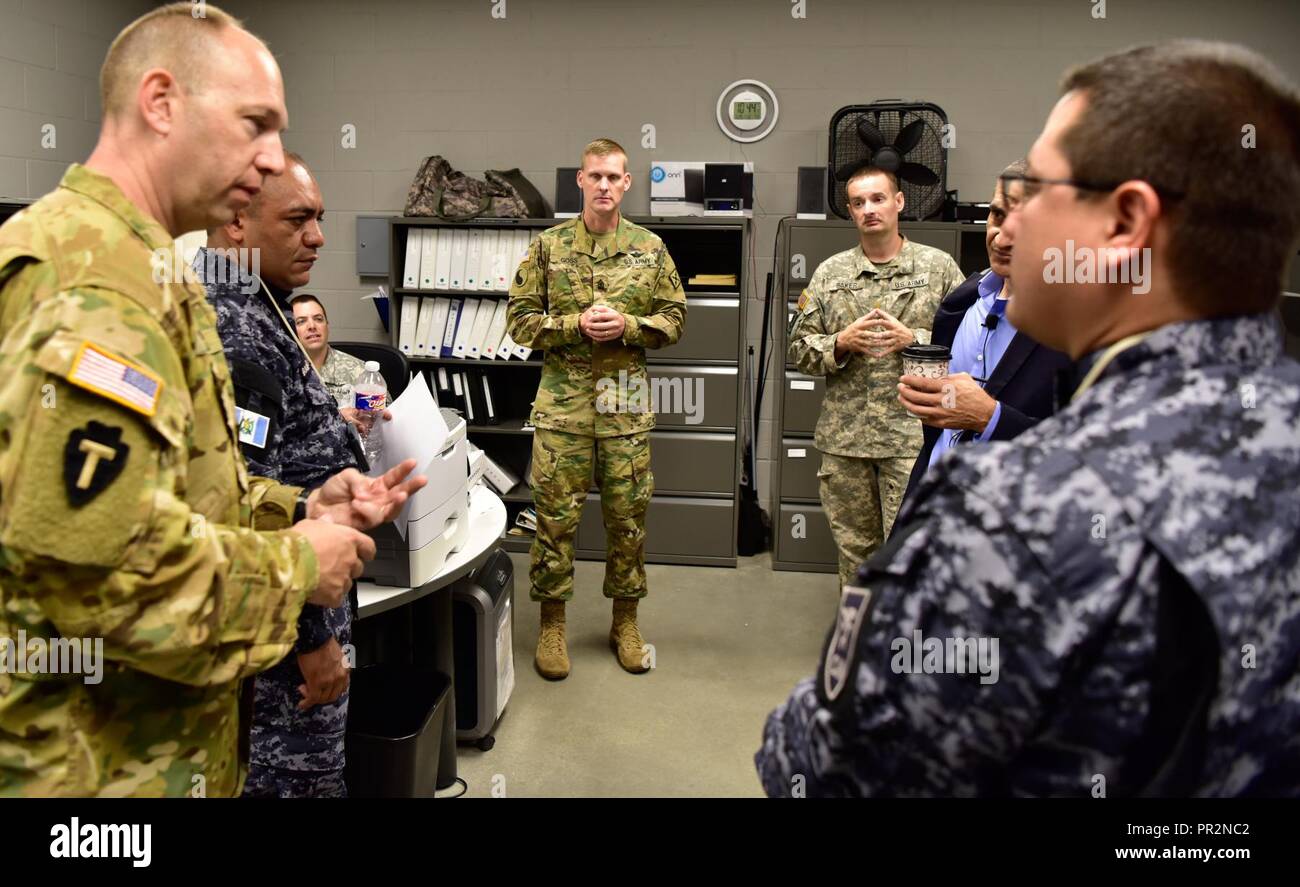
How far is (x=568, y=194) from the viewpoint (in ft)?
14.4

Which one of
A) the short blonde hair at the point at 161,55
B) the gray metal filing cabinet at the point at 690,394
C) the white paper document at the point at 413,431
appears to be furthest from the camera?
the gray metal filing cabinet at the point at 690,394

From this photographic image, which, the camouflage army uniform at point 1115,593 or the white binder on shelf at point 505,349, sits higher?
the white binder on shelf at point 505,349

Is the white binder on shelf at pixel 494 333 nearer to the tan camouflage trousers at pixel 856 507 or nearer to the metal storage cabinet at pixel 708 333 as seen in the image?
the metal storage cabinet at pixel 708 333

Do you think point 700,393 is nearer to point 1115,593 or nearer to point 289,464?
point 289,464

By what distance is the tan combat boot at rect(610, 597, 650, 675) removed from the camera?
3227mm

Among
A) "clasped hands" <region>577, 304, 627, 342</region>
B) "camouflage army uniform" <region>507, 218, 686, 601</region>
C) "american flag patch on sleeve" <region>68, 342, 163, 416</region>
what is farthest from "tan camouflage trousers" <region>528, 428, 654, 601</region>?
"american flag patch on sleeve" <region>68, 342, 163, 416</region>

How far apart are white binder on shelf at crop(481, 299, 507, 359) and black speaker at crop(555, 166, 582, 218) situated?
0.55 metres

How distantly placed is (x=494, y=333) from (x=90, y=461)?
3.63 meters

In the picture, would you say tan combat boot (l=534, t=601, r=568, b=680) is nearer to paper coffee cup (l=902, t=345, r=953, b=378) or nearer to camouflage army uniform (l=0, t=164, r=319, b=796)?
paper coffee cup (l=902, t=345, r=953, b=378)

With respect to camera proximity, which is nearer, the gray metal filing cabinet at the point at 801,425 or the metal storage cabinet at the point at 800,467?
the gray metal filing cabinet at the point at 801,425

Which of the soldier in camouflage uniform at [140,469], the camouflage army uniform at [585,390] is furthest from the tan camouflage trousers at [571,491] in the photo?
the soldier in camouflage uniform at [140,469]

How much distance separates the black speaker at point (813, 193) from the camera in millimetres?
4285

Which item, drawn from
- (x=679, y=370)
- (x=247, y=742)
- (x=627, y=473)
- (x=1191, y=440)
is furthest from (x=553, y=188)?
(x=1191, y=440)

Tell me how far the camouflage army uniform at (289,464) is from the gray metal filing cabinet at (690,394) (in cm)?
273
